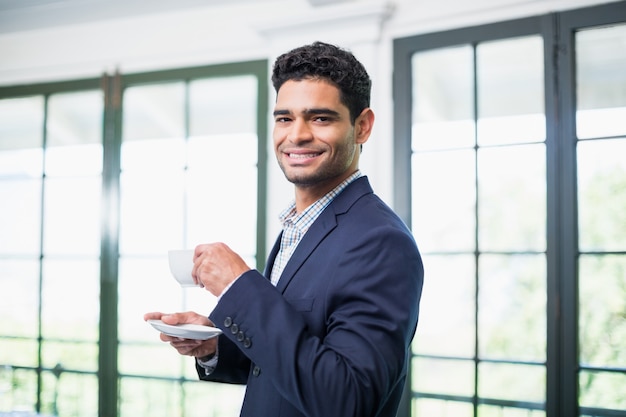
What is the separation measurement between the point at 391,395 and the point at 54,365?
10.5ft

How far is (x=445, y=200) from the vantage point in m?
3.12

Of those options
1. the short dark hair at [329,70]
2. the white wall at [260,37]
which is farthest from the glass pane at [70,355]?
the short dark hair at [329,70]

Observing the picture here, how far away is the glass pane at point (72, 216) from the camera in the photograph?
12.8 feet

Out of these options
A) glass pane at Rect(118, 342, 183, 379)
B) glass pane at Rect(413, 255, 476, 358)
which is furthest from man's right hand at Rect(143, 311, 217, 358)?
glass pane at Rect(118, 342, 183, 379)

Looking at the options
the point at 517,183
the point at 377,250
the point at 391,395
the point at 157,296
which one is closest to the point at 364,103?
the point at 377,250

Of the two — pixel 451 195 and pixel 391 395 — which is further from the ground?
pixel 451 195

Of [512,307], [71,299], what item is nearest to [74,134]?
[71,299]

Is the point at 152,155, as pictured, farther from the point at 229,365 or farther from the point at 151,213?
the point at 229,365

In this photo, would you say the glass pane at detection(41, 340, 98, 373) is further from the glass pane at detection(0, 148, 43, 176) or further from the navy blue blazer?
the navy blue blazer

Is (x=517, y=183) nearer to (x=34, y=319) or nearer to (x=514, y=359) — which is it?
(x=514, y=359)

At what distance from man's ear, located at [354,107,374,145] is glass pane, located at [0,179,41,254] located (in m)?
3.15

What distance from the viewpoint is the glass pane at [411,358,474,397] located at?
3.03m

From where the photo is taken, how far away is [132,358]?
3758 millimetres

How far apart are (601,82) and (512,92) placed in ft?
1.21
